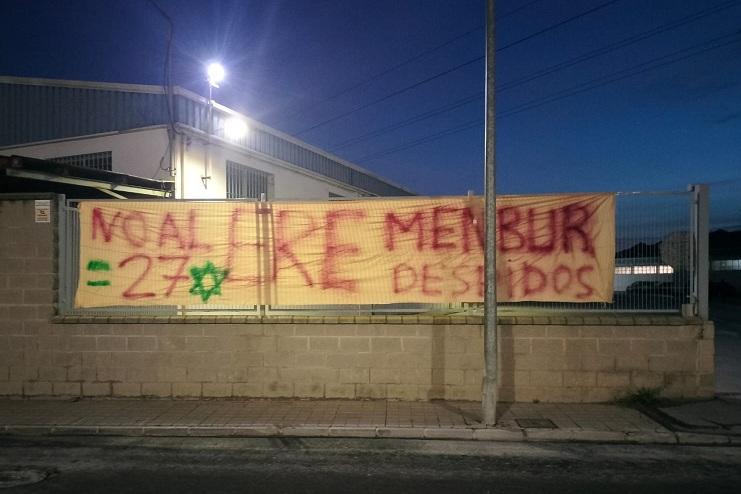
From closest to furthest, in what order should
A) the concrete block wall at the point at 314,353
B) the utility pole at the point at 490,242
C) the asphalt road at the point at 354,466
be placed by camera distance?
1. the asphalt road at the point at 354,466
2. the utility pole at the point at 490,242
3. the concrete block wall at the point at 314,353

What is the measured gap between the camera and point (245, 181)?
14609 millimetres

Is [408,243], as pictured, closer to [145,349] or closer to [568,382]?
[568,382]

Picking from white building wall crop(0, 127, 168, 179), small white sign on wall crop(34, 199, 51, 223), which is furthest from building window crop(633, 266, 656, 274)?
white building wall crop(0, 127, 168, 179)

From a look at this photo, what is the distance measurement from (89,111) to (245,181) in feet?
13.0

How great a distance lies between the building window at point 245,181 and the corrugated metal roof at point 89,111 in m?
0.67

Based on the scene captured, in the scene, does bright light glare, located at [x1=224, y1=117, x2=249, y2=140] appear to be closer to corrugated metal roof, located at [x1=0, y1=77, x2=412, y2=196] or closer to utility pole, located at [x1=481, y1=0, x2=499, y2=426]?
corrugated metal roof, located at [x1=0, y1=77, x2=412, y2=196]

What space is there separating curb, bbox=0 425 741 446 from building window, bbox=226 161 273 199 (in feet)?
26.0

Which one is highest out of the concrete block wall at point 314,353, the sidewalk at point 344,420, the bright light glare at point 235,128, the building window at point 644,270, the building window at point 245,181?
the bright light glare at point 235,128

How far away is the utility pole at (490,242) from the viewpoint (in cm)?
641

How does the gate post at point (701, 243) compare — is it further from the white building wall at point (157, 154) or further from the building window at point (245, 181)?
the building window at point (245, 181)

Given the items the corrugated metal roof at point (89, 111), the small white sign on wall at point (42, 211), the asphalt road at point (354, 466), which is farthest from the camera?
the corrugated metal roof at point (89, 111)

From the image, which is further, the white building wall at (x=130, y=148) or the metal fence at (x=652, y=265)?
the white building wall at (x=130, y=148)

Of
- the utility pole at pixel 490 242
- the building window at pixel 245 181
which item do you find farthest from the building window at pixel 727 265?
the utility pole at pixel 490 242

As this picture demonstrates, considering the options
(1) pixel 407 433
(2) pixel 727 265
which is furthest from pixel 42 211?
(2) pixel 727 265
